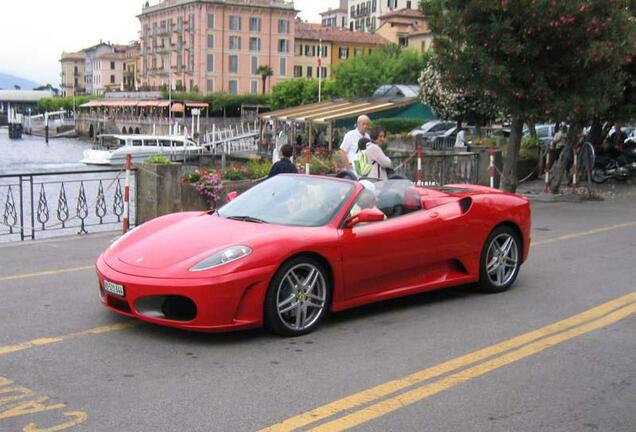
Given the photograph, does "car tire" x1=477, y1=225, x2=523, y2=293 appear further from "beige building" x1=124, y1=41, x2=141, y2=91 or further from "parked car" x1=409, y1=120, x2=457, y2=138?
"beige building" x1=124, y1=41, x2=141, y2=91

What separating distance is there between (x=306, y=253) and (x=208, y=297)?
0.95 meters

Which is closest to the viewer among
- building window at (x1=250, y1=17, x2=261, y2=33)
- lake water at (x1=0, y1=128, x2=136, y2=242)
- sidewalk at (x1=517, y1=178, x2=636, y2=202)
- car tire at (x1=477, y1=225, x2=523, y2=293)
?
car tire at (x1=477, y1=225, x2=523, y2=293)

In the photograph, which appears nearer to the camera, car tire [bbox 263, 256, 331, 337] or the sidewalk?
car tire [bbox 263, 256, 331, 337]

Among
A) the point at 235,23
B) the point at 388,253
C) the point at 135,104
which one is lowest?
the point at 388,253

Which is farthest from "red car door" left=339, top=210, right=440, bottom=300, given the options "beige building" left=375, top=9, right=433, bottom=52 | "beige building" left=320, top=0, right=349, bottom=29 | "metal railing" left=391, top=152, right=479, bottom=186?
"beige building" left=320, top=0, right=349, bottom=29

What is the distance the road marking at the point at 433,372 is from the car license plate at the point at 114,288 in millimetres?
2106

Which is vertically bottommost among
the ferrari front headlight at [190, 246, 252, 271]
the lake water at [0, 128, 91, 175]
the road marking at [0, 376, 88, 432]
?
the lake water at [0, 128, 91, 175]

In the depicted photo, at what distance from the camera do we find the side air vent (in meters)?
7.92

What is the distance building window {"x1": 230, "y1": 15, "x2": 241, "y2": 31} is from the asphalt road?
394 feet

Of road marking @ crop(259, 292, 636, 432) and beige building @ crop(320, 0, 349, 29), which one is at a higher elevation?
beige building @ crop(320, 0, 349, 29)

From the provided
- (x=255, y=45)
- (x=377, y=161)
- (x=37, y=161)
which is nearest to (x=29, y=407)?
(x=377, y=161)

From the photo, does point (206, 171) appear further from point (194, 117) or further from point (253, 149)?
point (194, 117)

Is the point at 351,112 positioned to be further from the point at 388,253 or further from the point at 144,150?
the point at 388,253

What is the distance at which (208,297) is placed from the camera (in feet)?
19.3
